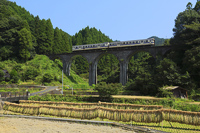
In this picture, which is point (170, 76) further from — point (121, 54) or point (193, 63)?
point (121, 54)

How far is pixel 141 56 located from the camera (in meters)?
61.8

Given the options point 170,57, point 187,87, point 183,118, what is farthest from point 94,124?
point 170,57

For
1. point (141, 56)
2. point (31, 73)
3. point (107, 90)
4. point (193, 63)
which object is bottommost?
point (107, 90)

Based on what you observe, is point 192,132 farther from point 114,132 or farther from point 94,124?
point 94,124

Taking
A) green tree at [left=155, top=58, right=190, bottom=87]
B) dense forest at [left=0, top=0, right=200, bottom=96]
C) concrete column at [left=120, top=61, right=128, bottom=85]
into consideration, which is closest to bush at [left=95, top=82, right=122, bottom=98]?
dense forest at [left=0, top=0, right=200, bottom=96]

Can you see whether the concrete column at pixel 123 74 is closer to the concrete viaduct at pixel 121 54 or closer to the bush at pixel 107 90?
the concrete viaduct at pixel 121 54

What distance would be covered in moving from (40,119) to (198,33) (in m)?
31.8

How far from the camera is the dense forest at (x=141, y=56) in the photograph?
3384 cm

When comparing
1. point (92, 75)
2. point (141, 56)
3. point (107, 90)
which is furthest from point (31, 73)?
point (141, 56)

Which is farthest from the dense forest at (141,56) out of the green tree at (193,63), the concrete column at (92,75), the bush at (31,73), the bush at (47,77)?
the concrete column at (92,75)

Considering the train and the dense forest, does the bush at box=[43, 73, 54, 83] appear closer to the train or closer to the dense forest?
the dense forest

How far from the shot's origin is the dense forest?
111ft

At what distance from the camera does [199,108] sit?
64.4ft

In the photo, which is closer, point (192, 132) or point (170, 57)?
point (192, 132)
